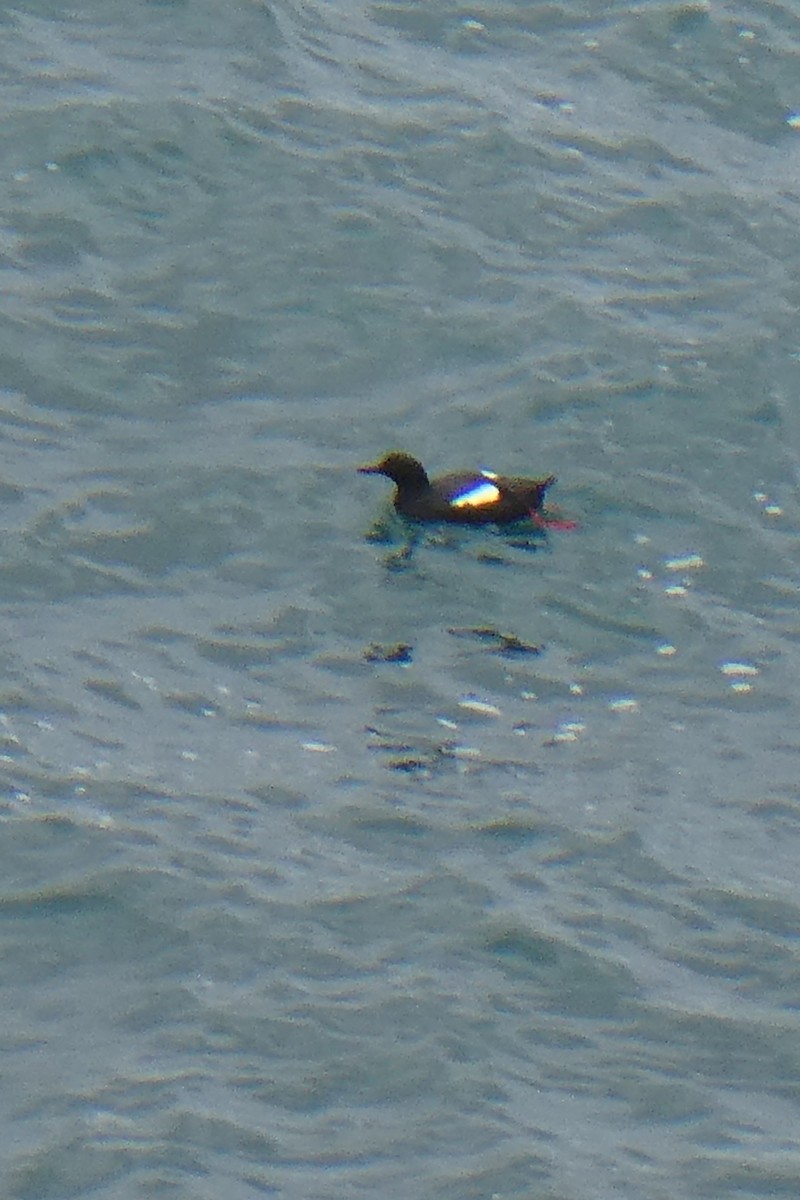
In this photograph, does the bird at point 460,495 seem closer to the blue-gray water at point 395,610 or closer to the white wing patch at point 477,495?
the white wing patch at point 477,495

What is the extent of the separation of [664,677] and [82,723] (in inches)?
129

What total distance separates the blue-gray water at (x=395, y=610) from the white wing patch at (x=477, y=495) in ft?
0.89

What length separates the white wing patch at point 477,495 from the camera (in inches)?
563

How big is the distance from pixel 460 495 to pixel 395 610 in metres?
1.45

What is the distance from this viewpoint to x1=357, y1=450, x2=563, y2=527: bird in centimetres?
1414

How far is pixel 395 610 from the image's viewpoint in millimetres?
13188

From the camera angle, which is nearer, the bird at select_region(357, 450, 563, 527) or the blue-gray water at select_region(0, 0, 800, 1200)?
the blue-gray water at select_region(0, 0, 800, 1200)

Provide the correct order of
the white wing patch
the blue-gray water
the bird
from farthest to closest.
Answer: the white wing patch → the bird → the blue-gray water

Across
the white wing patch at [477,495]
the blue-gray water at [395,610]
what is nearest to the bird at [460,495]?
the white wing patch at [477,495]

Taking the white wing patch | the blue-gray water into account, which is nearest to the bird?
the white wing patch

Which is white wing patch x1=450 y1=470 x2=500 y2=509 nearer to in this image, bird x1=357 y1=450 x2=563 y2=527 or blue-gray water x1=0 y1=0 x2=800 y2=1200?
bird x1=357 y1=450 x2=563 y2=527

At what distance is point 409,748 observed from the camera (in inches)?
469

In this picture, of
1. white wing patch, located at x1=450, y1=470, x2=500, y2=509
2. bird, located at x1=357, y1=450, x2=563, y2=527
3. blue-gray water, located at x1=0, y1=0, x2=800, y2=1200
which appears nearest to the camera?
blue-gray water, located at x1=0, y1=0, x2=800, y2=1200

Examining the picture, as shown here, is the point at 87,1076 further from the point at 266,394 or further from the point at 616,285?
the point at 616,285
